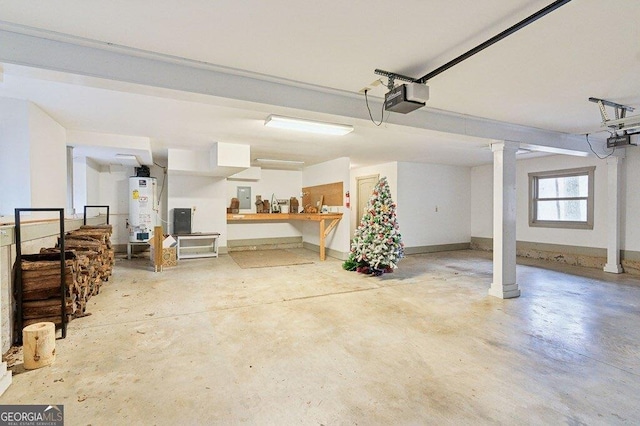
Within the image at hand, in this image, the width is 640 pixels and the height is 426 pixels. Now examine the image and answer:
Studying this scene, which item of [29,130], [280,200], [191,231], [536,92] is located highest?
[536,92]

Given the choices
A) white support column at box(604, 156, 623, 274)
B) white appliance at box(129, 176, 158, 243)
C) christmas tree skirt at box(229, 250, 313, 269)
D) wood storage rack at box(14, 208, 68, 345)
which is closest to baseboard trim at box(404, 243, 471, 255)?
christmas tree skirt at box(229, 250, 313, 269)

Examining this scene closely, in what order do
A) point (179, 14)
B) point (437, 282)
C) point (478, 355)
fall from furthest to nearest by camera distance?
point (437, 282)
point (478, 355)
point (179, 14)

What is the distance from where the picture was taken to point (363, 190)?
9.16 meters

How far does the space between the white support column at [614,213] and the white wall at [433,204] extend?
3.23m

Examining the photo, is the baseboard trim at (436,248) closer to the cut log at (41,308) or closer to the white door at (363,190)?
the white door at (363,190)

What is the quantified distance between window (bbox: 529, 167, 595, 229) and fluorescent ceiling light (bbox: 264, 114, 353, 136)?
19.1 feet

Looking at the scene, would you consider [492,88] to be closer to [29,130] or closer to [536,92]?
[536,92]

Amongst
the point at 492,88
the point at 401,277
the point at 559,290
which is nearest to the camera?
the point at 492,88

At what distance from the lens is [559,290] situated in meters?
4.66

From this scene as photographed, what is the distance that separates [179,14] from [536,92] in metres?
3.31

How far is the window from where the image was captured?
21.4ft

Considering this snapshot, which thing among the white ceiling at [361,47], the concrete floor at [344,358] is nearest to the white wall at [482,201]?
the concrete floor at [344,358]

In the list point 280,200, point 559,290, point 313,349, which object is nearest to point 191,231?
point 280,200

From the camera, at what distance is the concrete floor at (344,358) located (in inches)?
75.5
